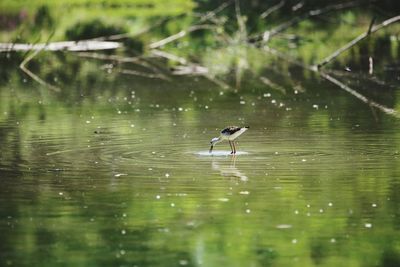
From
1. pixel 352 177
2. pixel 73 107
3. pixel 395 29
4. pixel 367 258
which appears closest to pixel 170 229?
pixel 367 258

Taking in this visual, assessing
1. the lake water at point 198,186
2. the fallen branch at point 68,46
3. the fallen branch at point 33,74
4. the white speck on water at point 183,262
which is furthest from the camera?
the fallen branch at point 68,46

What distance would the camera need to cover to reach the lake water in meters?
9.90

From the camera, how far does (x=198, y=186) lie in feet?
41.2

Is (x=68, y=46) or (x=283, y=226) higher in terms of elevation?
(x=68, y=46)

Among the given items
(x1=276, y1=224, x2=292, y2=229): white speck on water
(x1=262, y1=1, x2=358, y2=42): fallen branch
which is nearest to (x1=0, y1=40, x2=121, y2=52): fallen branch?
(x1=262, y1=1, x2=358, y2=42): fallen branch

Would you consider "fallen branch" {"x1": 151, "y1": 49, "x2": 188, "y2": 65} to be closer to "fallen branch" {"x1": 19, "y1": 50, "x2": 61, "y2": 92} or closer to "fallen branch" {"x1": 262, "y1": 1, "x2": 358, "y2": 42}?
"fallen branch" {"x1": 262, "y1": 1, "x2": 358, "y2": 42}

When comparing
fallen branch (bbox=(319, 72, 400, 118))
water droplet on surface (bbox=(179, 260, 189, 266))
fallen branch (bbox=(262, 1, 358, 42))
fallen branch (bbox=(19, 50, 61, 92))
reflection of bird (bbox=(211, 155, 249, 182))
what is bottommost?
water droplet on surface (bbox=(179, 260, 189, 266))

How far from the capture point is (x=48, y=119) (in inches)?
758

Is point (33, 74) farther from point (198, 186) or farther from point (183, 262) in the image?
point (183, 262)

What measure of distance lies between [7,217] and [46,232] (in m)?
0.83

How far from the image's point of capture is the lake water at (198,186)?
32.5 ft

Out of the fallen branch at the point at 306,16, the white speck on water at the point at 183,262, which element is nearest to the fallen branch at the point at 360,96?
the fallen branch at the point at 306,16

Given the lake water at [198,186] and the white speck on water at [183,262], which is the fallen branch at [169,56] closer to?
the lake water at [198,186]

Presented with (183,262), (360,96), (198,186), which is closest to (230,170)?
(198,186)
